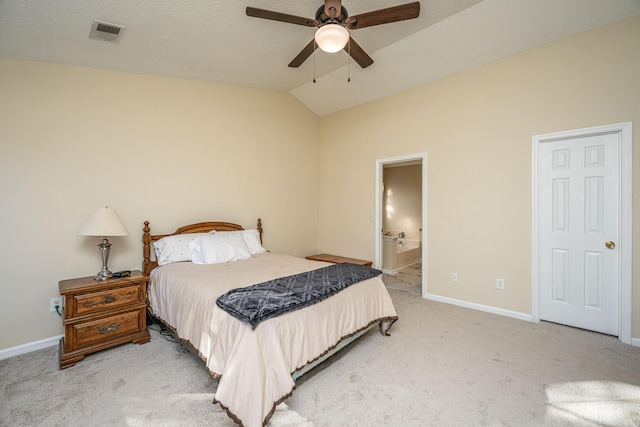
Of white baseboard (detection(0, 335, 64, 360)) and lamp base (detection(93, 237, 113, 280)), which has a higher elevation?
lamp base (detection(93, 237, 113, 280))

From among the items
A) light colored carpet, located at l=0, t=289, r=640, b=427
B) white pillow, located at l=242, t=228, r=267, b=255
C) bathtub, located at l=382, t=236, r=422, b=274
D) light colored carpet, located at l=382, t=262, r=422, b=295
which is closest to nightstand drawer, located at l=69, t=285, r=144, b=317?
light colored carpet, located at l=0, t=289, r=640, b=427

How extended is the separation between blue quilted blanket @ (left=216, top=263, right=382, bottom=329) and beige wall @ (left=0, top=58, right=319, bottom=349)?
1905mm

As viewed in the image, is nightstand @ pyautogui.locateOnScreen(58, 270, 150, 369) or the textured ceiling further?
nightstand @ pyautogui.locateOnScreen(58, 270, 150, 369)

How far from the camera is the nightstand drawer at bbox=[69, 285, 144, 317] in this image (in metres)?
2.33

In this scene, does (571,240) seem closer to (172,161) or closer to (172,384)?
(172,384)

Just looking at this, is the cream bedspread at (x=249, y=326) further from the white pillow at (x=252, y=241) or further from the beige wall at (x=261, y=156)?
the beige wall at (x=261, y=156)

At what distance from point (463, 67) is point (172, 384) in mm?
4466

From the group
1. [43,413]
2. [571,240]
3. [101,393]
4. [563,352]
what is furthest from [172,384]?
[571,240]

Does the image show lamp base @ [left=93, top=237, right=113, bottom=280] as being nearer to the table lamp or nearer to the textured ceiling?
the table lamp

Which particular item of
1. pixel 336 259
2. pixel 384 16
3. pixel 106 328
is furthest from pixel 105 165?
pixel 336 259

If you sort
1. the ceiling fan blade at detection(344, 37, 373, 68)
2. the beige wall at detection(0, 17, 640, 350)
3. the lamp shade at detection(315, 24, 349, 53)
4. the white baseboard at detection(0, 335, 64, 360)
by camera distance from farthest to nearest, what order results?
the beige wall at detection(0, 17, 640, 350) < the white baseboard at detection(0, 335, 64, 360) < the ceiling fan blade at detection(344, 37, 373, 68) < the lamp shade at detection(315, 24, 349, 53)

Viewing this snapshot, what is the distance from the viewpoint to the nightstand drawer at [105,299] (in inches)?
91.7

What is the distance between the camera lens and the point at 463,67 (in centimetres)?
349

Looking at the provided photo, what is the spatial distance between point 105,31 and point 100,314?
94.4 inches
